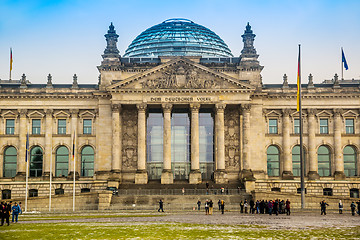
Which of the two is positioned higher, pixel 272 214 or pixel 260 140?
pixel 260 140

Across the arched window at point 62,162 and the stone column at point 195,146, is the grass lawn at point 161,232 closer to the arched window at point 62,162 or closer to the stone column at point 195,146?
the stone column at point 195,146

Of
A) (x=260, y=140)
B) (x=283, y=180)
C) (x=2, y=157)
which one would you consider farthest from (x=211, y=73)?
(x=2, y=157)

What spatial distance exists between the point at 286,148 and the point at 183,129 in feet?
51.3

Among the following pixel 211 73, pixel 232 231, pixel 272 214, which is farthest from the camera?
pixel 211 73

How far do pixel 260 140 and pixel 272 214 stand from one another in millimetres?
27042

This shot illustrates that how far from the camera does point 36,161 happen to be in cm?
9050

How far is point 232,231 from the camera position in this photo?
39.1 metres

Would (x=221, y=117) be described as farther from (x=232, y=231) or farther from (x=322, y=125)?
(x=232, y=231)

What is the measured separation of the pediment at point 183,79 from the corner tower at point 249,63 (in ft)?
14.4

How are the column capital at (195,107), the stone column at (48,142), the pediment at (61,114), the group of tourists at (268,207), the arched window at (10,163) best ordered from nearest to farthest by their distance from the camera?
the group of tourists at (268,207), the column capital at (195,107), the stone column at (48,142), the arched window at (10,163), the pediment at (61,114)

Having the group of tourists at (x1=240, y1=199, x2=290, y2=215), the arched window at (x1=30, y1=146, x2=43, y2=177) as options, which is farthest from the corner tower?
the arched window at (x1=30, y1=146, x2=43, y2=177)

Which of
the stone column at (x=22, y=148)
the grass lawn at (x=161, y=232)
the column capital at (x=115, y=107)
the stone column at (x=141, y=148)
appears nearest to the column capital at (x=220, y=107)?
the stone column at (x=141, y=148)

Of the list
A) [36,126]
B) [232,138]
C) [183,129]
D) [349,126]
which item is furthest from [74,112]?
[349,126]

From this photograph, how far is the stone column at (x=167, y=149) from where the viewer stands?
84.0 meters
